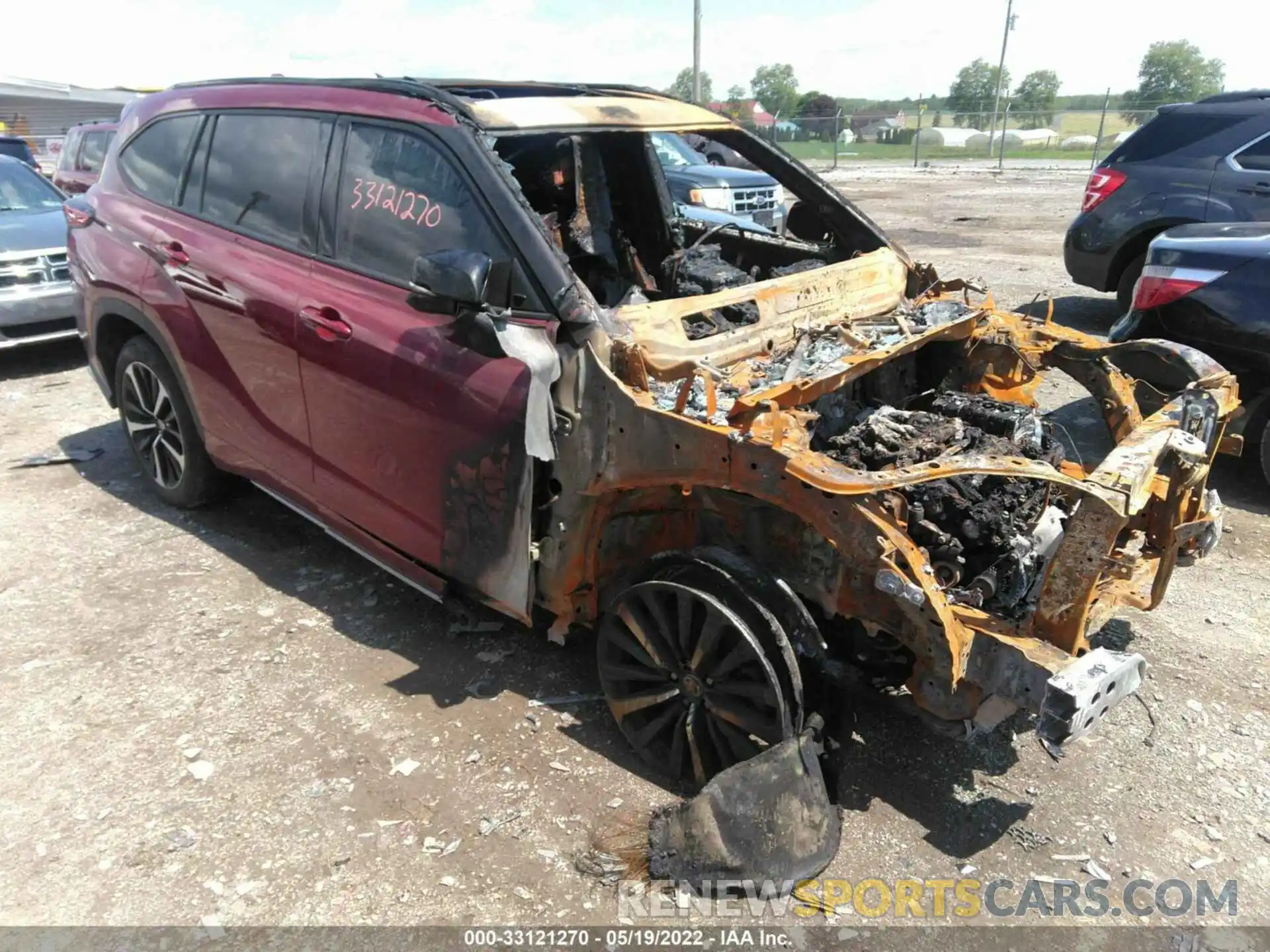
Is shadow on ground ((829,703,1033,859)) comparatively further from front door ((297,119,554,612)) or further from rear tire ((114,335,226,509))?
rear tire ((114,335,226,509))

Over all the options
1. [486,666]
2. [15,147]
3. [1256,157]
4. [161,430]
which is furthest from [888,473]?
[15,147]

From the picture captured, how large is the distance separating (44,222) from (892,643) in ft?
28.2

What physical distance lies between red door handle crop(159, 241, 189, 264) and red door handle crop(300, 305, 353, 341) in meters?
1.01

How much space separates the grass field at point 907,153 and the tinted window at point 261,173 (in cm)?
3122

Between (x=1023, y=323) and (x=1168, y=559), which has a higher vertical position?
(x=1023, y=323)

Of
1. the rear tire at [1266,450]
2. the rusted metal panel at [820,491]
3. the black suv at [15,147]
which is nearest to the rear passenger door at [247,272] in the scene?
the rusted metal panel at [820,491]

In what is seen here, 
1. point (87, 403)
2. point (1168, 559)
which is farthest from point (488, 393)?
point (87, 403)

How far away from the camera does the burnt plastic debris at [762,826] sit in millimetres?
2502

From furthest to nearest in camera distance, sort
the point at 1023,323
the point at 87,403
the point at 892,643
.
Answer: the point at 87,403 < the point at 1023,323 < the point at 892,643

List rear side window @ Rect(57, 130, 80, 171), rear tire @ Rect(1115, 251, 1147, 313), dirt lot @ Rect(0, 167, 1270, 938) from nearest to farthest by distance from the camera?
dirt lot @ Rect(0, 167, 1270, 938) < rear tire @ Rect(1115, 251, 1147, 313) < rear side window @ Rect(57, 130, 80, 171)

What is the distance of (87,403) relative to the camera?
6.79 meters

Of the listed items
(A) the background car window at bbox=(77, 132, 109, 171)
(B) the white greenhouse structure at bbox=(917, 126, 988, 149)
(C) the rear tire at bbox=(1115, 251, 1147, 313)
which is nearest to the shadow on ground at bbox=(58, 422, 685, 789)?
(C) the rear tire at bbox=(1115, 251, 1147, 313)

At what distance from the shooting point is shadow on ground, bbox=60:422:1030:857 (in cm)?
288

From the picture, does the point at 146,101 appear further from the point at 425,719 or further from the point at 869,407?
the point at 869,407
